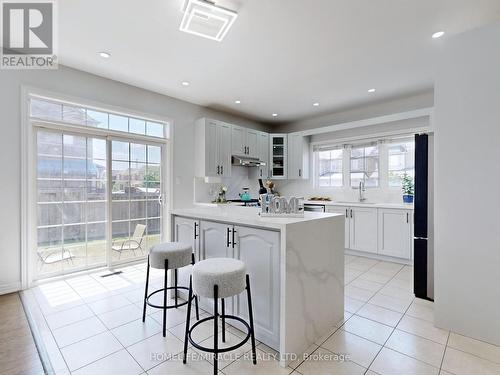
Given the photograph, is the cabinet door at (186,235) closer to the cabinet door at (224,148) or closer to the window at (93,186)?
the window at (93,186)

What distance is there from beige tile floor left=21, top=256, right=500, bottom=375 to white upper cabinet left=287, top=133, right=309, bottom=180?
303cm

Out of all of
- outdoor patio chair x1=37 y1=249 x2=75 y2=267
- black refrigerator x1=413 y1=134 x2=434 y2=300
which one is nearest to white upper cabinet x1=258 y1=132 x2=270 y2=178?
black refrigerator x1=413 y1=134 x2=434 y2=300

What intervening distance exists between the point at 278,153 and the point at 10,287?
488cm

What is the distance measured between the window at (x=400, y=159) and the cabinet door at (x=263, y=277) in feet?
12.1

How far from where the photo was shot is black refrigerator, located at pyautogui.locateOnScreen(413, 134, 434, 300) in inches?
104

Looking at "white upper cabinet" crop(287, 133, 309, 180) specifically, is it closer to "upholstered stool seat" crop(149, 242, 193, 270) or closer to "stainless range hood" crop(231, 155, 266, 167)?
"stainless range hood" crop(231, 155, 266, 167)

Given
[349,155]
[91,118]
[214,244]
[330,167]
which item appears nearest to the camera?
[214,244]

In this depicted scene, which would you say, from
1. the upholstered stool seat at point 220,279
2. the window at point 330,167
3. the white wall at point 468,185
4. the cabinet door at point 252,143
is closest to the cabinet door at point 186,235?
the upholstered stool seat at point 220,279

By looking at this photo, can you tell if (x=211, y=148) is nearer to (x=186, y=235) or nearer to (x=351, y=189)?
(x=186, y=235)

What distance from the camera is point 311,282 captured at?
1921mm

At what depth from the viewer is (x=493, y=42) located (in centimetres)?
188

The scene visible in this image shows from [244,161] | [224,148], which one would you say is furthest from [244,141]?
[224,148]

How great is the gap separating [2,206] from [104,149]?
4.30 feet

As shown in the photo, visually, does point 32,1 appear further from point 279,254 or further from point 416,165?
point 416,165
